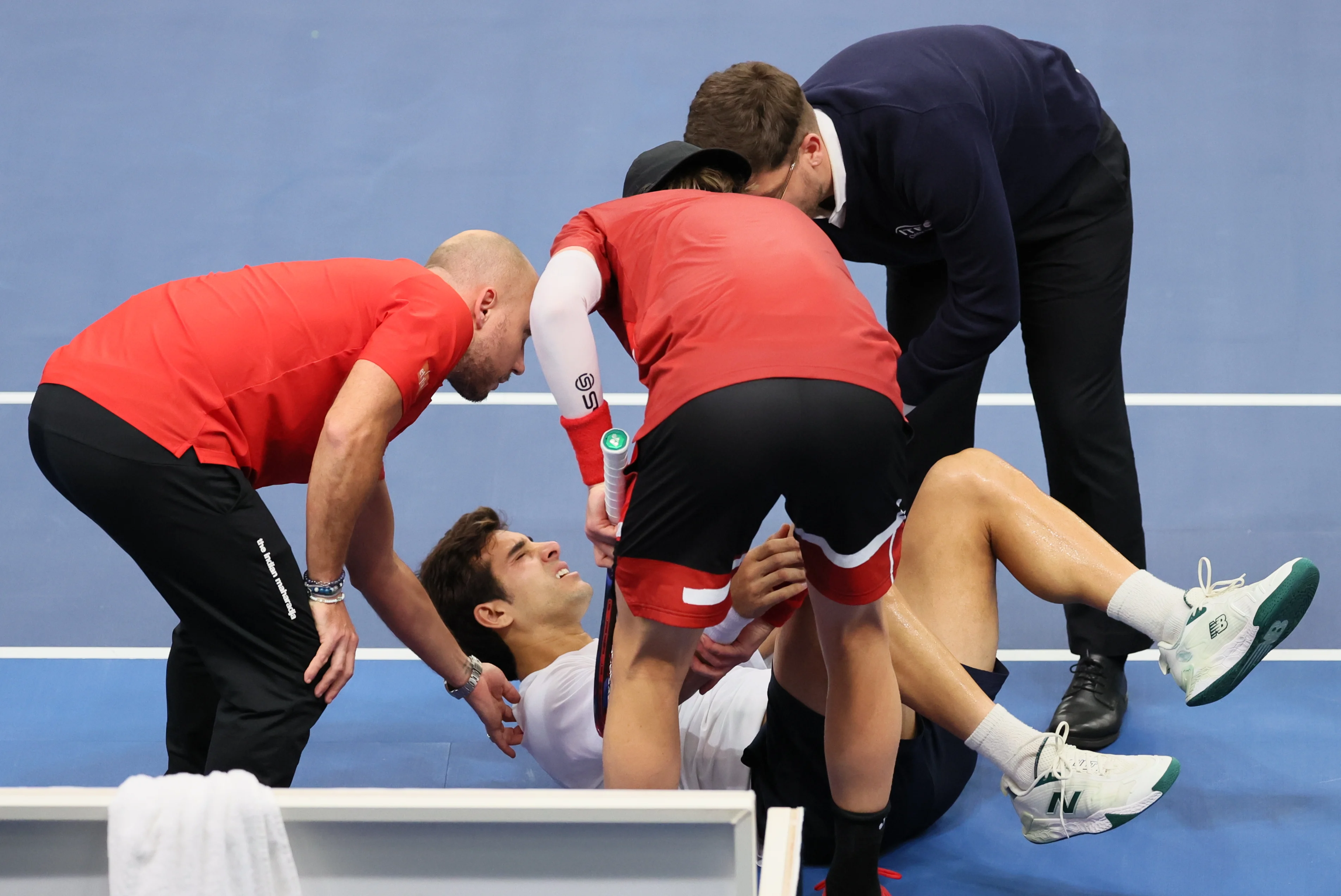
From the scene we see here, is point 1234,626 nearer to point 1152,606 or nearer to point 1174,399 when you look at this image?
point 1152,606

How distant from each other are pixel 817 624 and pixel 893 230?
129cm

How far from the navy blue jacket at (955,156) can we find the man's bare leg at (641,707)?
1.27 m

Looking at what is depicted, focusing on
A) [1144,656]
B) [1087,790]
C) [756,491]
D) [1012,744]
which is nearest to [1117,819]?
[1087,790]

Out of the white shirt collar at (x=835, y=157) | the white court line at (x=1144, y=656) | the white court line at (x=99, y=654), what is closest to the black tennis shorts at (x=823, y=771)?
the white court line at (x=1144, y=656)

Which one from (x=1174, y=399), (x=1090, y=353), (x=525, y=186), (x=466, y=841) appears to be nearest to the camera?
(x=466, y=841)

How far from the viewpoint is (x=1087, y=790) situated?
2.97 meters

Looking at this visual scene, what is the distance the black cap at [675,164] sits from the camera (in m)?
3.01

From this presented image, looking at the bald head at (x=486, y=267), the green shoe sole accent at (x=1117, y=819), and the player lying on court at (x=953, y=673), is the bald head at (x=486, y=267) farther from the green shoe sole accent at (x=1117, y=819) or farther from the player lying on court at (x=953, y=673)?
the green shoe sole accent at (x=1117, y=819)

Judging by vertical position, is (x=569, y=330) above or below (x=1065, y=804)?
above

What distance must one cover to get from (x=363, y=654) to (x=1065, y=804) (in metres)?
2.26

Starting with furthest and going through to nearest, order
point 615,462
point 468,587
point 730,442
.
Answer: point 468,587
point 615,462
point 730,442

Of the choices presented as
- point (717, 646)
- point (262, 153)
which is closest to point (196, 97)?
point (262, 153)

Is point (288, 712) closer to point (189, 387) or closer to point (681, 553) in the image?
point (189, 387)

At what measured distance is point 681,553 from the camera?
99.7 inches
